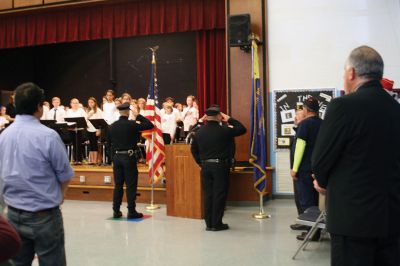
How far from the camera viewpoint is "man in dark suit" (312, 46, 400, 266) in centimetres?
215

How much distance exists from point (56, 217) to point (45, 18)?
10560mm

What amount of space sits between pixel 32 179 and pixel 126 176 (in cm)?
439

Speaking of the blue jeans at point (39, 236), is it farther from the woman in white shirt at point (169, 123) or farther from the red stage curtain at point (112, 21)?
the red stage curtain at point (112, 21)

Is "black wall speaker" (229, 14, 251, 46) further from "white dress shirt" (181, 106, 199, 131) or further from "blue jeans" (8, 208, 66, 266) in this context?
"blue jeans" (8, 208, 66, 266)

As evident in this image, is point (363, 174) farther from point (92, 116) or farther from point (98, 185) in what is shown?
point (92, 116)

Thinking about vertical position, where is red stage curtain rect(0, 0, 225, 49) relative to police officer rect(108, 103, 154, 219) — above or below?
above

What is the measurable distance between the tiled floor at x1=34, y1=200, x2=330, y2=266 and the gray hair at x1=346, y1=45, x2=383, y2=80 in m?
2.72

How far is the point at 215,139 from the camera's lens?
6258 mm

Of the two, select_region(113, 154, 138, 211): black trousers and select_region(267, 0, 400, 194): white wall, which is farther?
select_region(267, 0, 400, 194): white wall

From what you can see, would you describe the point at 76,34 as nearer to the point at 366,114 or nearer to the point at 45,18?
the point at 45,18

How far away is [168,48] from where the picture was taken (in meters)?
14.4

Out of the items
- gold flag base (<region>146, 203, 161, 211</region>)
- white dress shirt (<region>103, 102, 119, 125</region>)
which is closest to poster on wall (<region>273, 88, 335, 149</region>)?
gold flag base (<region>146, 203, 161, 211</region>)

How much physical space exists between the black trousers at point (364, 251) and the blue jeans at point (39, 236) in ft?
5.33

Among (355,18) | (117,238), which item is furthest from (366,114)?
(355,18)
